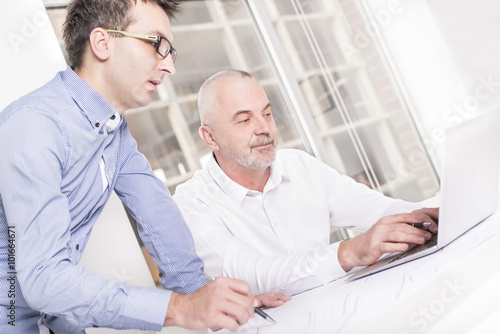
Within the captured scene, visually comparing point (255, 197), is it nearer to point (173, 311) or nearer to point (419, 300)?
point (173, 311)

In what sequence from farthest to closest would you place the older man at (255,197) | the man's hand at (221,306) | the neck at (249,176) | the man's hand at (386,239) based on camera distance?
the neck at (249,176)
the older man at (255,197)
the man's hand at (386,239)
the man's hand at (221,306)

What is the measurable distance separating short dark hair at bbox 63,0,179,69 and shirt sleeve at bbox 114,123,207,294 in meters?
0.26

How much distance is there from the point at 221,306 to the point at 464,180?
0.57 meters

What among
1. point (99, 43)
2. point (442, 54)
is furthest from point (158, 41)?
point (442, 54)

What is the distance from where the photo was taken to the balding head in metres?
2.00

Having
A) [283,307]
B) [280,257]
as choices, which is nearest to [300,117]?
[280,257]

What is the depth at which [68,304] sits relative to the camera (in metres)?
0.86

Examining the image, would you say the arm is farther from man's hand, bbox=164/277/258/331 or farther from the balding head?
the balding head

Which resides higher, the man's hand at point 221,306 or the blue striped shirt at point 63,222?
the blue striped shirt at point 63,222

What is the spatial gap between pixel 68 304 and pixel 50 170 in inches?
10.7

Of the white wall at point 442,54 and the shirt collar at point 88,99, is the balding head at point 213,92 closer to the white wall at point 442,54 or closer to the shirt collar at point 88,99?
the shirt collar at point 88,99

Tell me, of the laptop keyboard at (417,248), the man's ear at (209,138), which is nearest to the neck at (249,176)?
the man's ear at (209,138)

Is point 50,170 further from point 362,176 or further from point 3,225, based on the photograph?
point 362,176

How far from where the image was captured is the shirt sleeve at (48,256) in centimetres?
86
